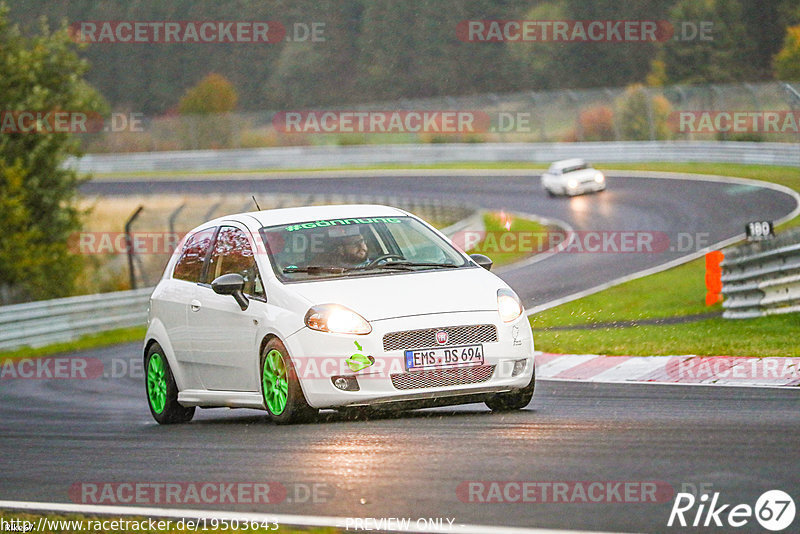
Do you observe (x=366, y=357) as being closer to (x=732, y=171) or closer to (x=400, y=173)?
(x=732, y=171)

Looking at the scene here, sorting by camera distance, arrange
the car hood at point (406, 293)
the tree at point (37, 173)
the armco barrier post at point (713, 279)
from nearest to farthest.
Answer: the car hood at point (406, 293) < the armco barrier post at point (713, 279) < the tree at point (37, 173)

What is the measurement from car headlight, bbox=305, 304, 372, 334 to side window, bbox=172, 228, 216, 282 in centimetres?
203

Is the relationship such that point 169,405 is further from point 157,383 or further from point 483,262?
point 483,262

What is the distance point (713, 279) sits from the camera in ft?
59.9

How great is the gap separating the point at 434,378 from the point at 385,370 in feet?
1.07

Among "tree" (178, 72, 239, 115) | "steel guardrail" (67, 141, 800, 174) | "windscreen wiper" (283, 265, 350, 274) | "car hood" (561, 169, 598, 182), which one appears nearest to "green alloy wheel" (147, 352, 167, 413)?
"windscreen wiper" (283, 265, 350, 274)

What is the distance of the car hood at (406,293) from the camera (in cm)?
874

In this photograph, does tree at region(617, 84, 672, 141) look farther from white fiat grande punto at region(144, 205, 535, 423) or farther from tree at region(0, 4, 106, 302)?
white fiat grande punto at region(144, 205, 535, 423)

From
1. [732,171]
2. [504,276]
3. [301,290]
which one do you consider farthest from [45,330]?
[732,171]

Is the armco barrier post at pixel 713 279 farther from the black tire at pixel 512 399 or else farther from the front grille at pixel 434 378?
the front grille at pixel 434 378

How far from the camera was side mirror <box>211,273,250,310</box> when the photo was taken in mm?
9445

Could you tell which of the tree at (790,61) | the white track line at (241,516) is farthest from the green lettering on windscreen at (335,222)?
the tree at (790,61)

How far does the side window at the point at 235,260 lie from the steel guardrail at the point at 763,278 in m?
7.04

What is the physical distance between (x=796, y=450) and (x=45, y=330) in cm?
1985
